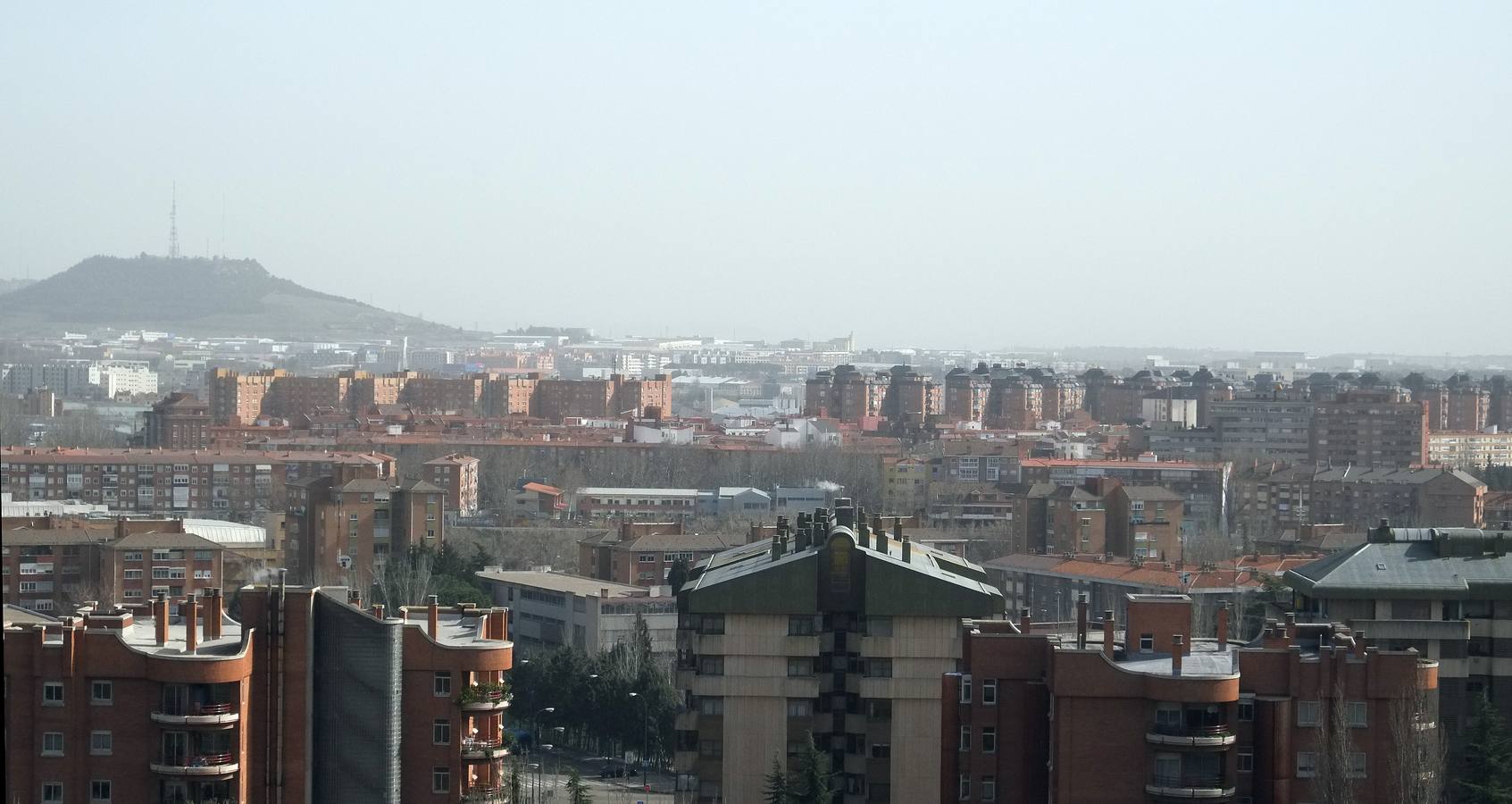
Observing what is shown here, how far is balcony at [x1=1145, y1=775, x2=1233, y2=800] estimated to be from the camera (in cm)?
451

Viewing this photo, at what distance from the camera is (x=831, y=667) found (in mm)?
5527

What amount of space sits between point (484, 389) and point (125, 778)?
28.7 meters

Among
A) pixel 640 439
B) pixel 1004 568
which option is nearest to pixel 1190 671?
pixel 1004 568

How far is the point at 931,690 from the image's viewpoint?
543cm

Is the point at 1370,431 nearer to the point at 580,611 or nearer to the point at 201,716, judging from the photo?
the point at 580,611

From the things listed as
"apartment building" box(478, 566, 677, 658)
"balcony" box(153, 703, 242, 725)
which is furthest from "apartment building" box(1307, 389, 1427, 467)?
"balcony" box(153, 703, 242, 725)

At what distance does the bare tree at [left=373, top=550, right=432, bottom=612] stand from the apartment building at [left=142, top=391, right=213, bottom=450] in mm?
9849

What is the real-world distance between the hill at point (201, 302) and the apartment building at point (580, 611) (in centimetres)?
4104

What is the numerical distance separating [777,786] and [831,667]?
52 cm

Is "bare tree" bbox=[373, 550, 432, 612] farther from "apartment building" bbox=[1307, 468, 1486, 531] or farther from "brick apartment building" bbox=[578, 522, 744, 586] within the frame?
"apartment building" bbox=[1307, 468, 1486, 531]

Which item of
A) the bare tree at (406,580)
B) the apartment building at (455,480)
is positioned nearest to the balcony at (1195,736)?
the bare tree at (406,580)

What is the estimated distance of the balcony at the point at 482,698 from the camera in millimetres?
4855

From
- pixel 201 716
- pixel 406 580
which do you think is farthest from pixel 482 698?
pixel 406 580

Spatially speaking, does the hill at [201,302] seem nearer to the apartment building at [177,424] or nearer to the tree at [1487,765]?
the apartment building at [177,424]
